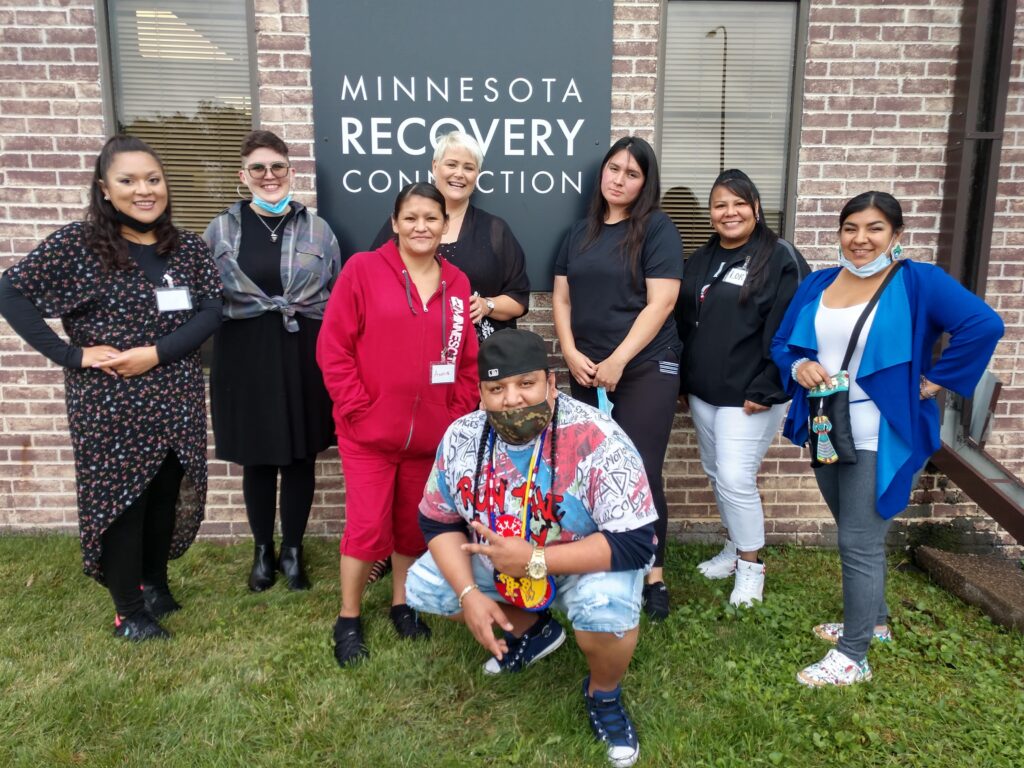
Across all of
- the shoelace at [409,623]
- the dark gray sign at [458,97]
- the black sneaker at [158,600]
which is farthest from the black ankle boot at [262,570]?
the dark gray sign at [458,97]

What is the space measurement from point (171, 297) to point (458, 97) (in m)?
1.81

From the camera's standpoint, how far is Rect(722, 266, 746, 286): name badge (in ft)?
9.85

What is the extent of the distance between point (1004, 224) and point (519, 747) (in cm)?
362

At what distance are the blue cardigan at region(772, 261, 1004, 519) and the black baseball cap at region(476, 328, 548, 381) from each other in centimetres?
121

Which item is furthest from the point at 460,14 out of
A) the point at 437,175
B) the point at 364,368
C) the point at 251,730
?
the point at 251,730

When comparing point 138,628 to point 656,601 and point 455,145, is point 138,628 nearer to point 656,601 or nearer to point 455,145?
point 656,601

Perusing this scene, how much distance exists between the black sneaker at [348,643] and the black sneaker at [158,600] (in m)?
0.84

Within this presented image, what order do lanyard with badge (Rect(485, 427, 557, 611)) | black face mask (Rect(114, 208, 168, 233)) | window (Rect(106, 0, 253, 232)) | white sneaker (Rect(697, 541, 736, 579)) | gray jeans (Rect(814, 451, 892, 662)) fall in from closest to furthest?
lanyard with badge (Rect(485, 427, 557, 611)), gray jeans (Rect(814, 451, 892, 662)), black face mask (Rect(114, 208, 168, 233)), white sneaker (Rect(697, 541, 736, 579)), window (Rect(106, 0, 253, 232))

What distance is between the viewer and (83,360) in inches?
102

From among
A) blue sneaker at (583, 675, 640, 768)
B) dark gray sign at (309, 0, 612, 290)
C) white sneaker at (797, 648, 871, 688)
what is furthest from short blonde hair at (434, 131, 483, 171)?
white sneaker at (797, 648, 871, 688)

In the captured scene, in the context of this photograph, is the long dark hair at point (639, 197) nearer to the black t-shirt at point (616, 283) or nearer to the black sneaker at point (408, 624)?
the black t-shirt at point (616, 283)

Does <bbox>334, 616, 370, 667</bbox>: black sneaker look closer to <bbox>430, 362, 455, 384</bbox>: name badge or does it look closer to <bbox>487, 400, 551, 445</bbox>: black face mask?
<bbox>430, 362, 455, 384</bbox>: name badge

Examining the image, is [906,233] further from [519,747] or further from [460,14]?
[519,747]

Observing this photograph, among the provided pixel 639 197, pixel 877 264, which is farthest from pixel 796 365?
pixel 639 197
